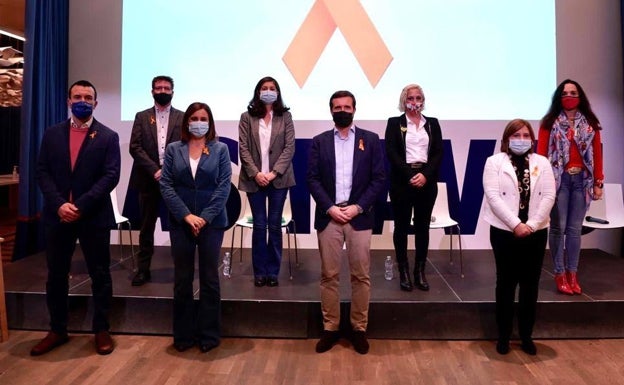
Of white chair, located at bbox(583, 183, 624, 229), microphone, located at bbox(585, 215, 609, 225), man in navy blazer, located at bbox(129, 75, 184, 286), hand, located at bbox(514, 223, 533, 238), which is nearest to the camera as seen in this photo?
hand, located at bbox(514, 223, 533, 238)

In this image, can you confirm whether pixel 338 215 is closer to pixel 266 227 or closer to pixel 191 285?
pixel 266 227

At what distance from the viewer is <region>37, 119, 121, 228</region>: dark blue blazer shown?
276 centimetres

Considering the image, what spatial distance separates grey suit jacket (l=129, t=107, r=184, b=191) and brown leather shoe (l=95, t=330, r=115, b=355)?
3.41ft

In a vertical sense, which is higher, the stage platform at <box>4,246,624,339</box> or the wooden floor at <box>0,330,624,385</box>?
the stage platform at <box>4,246,624,339</box>

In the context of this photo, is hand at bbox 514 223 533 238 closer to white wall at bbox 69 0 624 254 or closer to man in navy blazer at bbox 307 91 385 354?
man in navy blazer at bbox 307 91 385 354

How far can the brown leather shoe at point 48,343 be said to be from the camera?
2.79 m

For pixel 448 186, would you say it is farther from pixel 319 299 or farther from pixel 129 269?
pixel 129 269

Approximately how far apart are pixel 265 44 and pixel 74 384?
10.8 ft

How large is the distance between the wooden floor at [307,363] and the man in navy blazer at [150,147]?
2.19 feet

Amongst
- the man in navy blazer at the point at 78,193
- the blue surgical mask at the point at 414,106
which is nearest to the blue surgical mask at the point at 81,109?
the man in navy blazer at the point at 78,193

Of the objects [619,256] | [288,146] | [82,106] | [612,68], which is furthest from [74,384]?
[612,68]

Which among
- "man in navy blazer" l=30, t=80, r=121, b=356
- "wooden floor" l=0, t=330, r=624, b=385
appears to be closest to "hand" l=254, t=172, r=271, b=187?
"man in navy blazer" l=30, t=80, r=121, b=356

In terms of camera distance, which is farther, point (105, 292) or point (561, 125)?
point (561, 125)

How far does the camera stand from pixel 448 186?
15.4 feet
